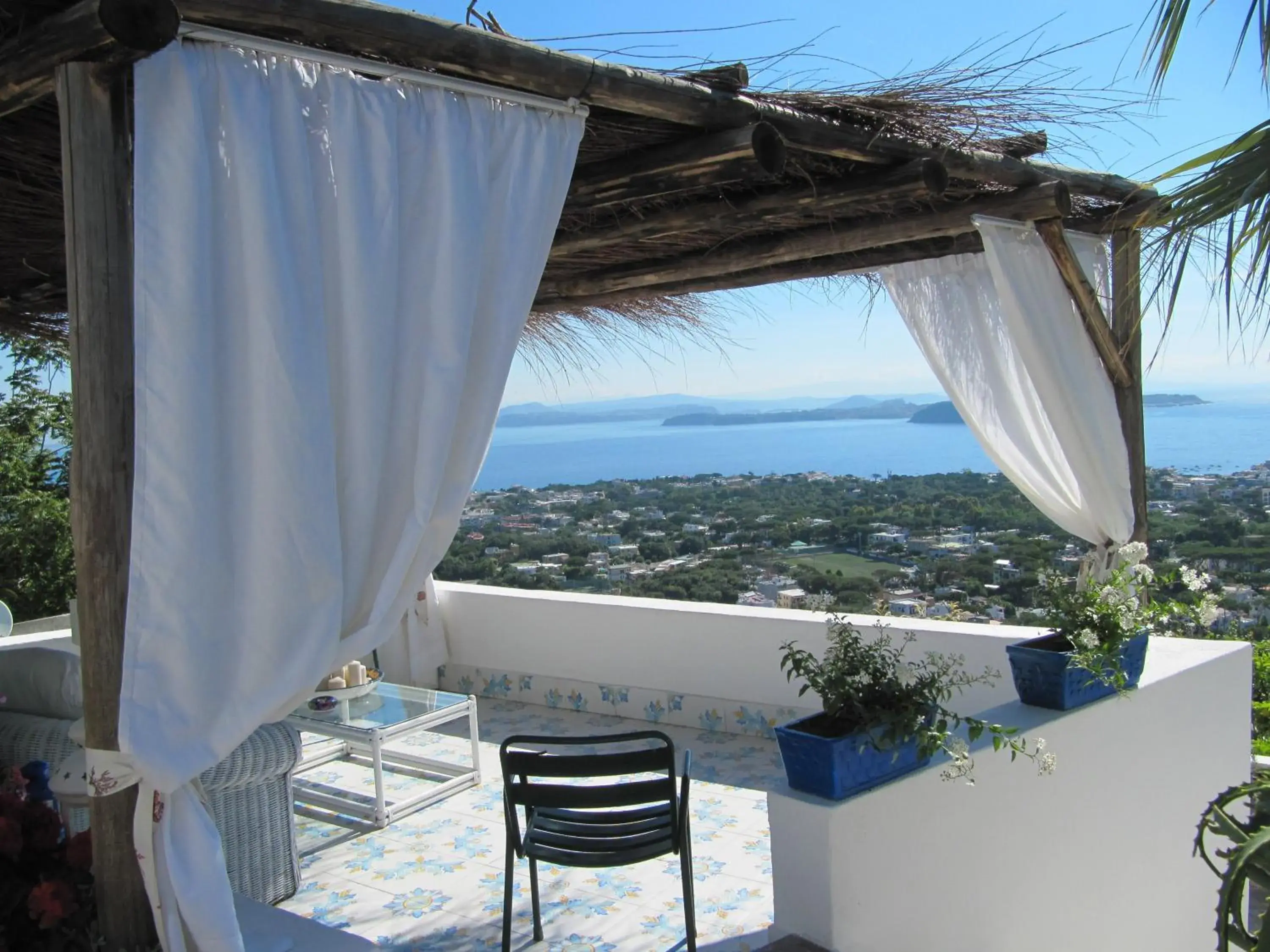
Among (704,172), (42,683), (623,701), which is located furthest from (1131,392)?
(42,683)

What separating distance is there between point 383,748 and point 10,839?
9.59 ft

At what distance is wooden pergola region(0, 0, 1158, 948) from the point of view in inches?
66.3

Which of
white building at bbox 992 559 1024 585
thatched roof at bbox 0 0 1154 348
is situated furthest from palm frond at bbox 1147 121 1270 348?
white building at bbox 992 559 1024 585

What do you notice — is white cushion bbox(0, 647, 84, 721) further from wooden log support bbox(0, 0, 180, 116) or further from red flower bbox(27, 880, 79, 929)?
wooden log support bbox(0, 0, 180, 116)

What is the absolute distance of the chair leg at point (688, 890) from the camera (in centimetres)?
268

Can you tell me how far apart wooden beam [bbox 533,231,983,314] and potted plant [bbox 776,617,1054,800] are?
7.07 ft

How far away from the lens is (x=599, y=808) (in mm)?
2697

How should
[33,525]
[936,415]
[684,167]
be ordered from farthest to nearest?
[33,525]
[936,415]
[684,167]

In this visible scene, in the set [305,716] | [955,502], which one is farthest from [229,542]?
[955,502]

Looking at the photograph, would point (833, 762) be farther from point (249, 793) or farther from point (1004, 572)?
point (1004, 572)

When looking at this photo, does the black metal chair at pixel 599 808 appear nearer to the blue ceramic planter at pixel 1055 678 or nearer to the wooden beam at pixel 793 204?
the blue ceramic planter at pixel 1055 678

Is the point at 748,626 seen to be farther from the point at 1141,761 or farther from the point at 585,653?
the point at 1141,761

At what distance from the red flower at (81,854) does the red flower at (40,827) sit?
0.29 feet

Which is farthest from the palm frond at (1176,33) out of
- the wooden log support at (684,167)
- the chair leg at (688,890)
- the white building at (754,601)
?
the white building at (754,601)
